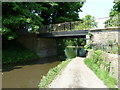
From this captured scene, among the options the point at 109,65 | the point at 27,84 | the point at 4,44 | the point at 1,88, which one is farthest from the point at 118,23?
the point at 4,44

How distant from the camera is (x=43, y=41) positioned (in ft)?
52.7

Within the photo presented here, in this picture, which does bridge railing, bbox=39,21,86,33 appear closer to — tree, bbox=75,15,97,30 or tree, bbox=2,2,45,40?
tree, bbox=75,15,97,30

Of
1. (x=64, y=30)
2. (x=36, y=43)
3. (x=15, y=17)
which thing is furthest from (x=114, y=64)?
(x=36, y=43)

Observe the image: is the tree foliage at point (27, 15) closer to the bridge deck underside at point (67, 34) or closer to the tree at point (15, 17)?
the tree at point (15, 17)

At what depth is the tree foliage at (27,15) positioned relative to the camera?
31.3ft

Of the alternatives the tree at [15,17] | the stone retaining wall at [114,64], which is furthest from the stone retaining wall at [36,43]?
the stone retaining wall at [114,64]

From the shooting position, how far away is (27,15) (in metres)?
10.7

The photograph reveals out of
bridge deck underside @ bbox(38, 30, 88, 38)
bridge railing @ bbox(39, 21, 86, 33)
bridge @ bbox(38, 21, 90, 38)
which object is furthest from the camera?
bridge railing @ bbox(39, 21, 86, 33)

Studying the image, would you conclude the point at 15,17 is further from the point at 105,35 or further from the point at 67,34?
the point at 105,35

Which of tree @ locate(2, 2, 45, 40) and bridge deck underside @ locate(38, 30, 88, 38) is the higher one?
tree @ locate(2, 2, 45, 40)

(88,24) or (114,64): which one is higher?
(88,24)

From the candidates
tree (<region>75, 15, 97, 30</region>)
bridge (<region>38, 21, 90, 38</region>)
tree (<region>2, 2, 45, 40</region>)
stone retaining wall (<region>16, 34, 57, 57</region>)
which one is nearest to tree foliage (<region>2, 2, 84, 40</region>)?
tree (<region>2, 2, 45, 40</region>)

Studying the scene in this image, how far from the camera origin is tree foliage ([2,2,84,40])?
31.3ft

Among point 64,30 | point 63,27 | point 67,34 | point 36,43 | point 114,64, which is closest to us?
point 114,64
